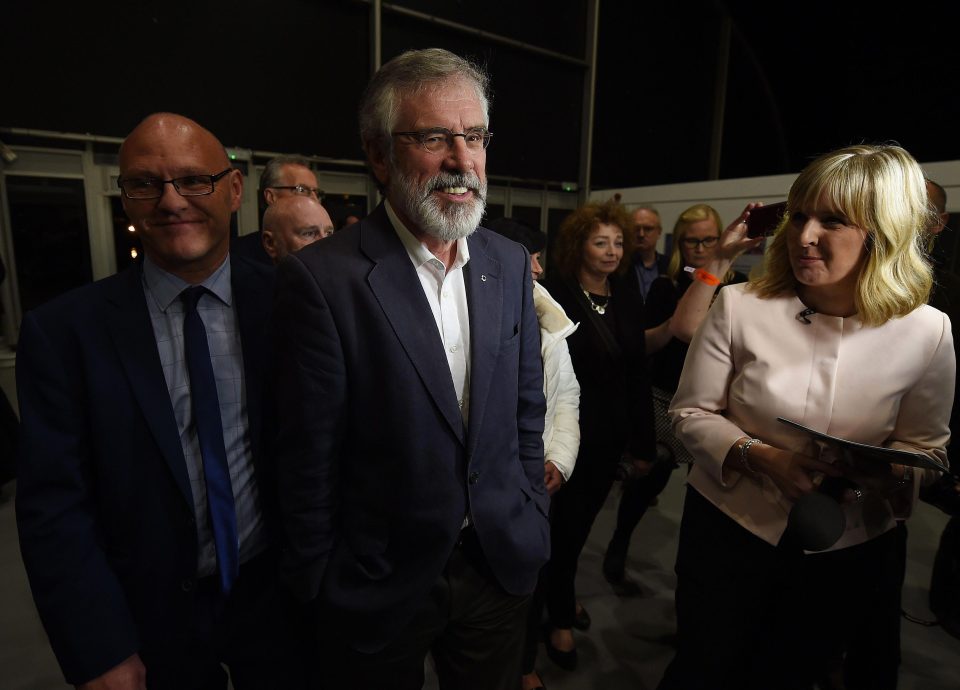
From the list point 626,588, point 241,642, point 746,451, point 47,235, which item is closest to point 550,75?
point 47,235

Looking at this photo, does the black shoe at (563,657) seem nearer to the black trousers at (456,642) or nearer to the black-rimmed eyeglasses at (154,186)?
the black trousers at (456,642)

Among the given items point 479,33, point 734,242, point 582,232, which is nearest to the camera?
point 734,242

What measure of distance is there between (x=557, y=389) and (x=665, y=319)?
1.07 metres

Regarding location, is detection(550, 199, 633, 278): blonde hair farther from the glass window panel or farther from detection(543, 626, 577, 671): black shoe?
the glass window panel

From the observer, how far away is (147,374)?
108 centimetres

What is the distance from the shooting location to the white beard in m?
1.13

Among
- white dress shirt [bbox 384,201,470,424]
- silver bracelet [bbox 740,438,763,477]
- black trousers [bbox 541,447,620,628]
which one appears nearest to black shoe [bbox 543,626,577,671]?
black trousers [bbox 541,447,620,628]

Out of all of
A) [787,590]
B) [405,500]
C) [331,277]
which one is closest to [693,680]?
[787,590]

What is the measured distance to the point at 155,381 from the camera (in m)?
1.08

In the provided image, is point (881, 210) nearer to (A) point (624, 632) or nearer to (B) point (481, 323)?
(B) point (481, 323)

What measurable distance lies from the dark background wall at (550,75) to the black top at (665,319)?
3.60 metres

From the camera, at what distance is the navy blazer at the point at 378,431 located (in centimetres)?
107

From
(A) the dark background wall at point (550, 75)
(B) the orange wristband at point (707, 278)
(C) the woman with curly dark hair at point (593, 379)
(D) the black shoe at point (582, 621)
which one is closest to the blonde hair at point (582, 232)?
(C) the woman with curly dark hair at point (593, 379)

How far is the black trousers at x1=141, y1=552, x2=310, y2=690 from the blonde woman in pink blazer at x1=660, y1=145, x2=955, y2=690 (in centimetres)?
108
